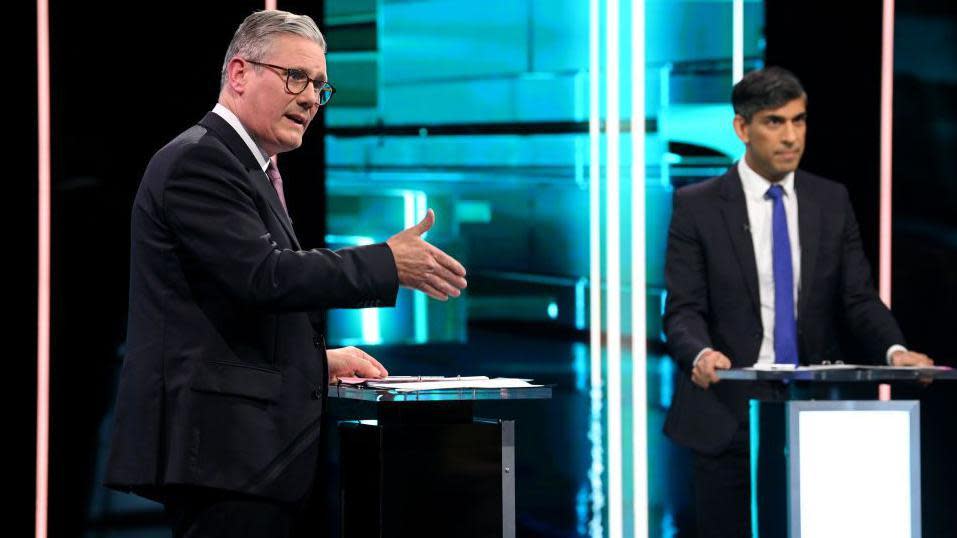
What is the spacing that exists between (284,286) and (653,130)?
2.53 meters

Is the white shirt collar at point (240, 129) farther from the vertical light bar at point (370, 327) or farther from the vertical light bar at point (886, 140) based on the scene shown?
the vertical light bar at point (886, 140)

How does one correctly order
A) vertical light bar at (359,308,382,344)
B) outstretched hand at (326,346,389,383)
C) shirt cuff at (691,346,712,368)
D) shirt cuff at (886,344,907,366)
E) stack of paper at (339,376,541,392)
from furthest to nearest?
1. vertical light bar at (359,308,382,344)
2. shirt cuff at (886,344,907,366)
3. shirt cuff at (691,346,712,368)
4. outstretched hand at (326,346,389,383)
5. stack of paper at (339,376,541,392)

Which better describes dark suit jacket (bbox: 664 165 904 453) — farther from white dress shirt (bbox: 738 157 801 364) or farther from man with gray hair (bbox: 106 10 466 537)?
man with gray hair (bbox: 106 10 466 537)

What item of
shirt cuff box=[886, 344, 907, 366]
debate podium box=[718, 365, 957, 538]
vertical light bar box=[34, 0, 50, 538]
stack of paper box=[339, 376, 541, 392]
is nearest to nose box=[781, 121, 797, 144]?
shirt cuff box=[886, 344, 907, 366]

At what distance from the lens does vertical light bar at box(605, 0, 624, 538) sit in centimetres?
444

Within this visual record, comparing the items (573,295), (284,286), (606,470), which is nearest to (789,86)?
(573,295)

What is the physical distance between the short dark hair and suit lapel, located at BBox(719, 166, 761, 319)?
0.75 ft

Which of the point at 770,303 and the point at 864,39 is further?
the point at 864,39

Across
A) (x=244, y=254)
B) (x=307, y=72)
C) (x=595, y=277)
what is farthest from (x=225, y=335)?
(x=595, y=277)

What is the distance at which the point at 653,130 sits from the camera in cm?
449

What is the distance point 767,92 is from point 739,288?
0.58 meters

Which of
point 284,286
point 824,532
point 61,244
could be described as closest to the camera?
point 284,286

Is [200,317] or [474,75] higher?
[474,75]

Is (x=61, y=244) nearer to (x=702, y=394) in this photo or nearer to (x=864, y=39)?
(x=702, y=394)
